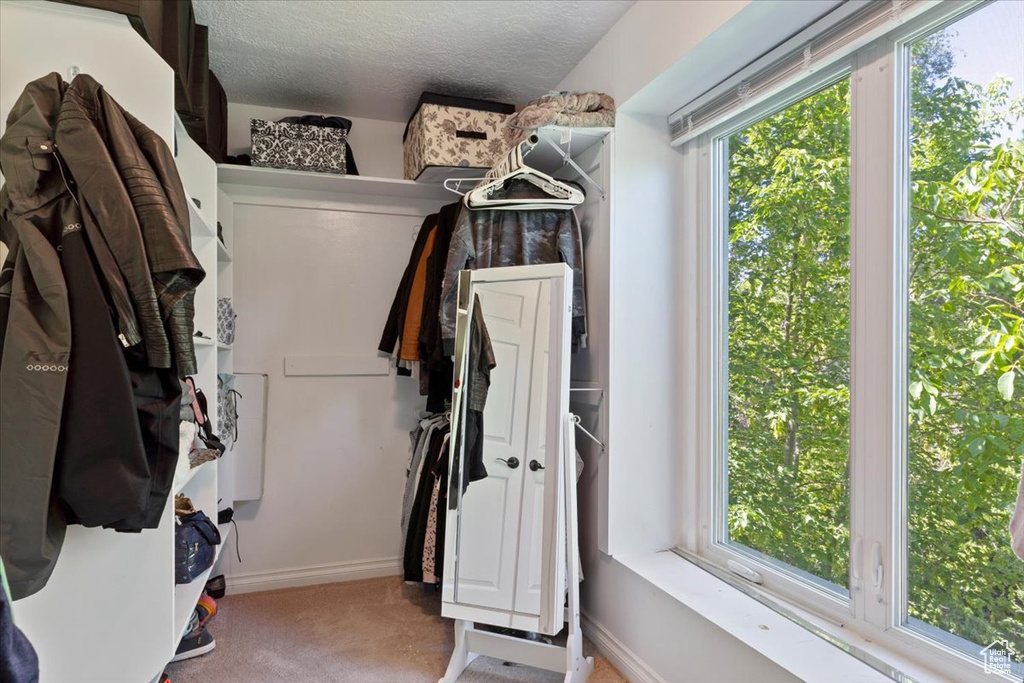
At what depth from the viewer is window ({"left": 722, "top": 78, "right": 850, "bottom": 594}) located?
1582mm

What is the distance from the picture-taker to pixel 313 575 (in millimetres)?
2863

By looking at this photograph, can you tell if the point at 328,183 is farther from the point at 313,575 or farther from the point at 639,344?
the point at 313,575

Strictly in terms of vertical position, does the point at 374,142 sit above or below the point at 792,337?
above

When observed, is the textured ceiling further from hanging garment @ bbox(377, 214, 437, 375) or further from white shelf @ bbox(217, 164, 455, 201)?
hanging garment @ bbox(377, 214, 437, 375)

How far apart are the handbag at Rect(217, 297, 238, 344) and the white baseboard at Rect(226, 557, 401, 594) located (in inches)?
45.2

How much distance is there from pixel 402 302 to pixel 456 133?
82 centimetres

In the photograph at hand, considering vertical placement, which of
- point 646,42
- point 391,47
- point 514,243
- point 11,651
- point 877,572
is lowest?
point 877,572

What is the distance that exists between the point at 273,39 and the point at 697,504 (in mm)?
2386

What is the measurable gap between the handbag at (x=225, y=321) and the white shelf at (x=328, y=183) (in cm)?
57

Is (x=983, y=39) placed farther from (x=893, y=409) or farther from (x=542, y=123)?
(x=542, y=123)

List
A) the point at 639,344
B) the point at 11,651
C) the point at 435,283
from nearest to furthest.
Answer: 1. the point at 11,651
2. the point at 639,344
3. the point at 435,283

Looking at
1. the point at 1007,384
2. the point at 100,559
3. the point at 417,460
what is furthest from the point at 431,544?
the point at 1007,384

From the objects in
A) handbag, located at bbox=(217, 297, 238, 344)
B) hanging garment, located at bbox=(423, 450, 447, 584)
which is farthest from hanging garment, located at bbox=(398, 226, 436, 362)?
handbag, located at bbox=(217, 297, 238, 344)

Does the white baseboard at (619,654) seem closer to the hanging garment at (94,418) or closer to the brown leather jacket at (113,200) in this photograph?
the hanging garment at (94,418)
